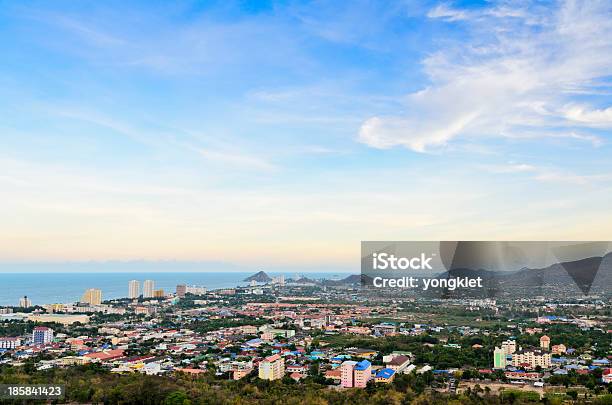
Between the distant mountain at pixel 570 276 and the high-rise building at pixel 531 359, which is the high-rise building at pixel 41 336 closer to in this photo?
the high-rise building at pixel 531 359

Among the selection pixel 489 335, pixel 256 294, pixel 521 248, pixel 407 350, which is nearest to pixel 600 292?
pixel 521 248

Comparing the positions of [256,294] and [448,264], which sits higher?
[448,264]

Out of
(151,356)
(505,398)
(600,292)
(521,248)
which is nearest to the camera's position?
(505,398)

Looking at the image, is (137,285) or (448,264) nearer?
(448,264)

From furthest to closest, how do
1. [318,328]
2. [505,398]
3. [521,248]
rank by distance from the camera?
[521,248]
[318,328]
[505,398]

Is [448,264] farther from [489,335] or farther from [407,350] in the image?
[407,350]

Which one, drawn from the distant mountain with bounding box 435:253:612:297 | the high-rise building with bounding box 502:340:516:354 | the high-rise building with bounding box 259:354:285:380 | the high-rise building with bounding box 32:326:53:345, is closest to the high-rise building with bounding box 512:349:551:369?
the high-rise building with bounding box 502:340:516:354

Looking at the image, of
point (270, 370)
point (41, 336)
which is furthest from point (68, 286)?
point (270, 370)

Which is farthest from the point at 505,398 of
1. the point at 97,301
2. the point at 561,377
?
the point at 97,301
